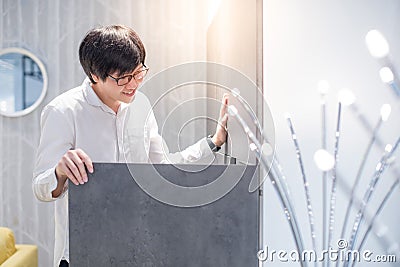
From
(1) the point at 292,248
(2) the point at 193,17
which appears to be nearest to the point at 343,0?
(1) the point at 292,248

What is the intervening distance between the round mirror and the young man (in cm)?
Result: 188

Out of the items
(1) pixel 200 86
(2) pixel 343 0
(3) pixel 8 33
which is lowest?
(1) pixel 200 86

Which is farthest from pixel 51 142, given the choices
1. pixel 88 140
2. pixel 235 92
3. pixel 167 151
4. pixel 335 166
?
pixel 335 166

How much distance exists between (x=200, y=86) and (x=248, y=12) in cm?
67

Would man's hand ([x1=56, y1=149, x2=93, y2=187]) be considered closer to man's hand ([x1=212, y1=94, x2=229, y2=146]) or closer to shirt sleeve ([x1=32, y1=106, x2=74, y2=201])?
shirt sleeve ([x1=32, y1=106, x2=74, y2=201])

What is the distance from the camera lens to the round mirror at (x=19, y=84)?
3.06 m

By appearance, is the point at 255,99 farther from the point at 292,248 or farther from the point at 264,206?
the point at 292,248

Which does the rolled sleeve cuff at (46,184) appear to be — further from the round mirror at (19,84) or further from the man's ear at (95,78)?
the round mirror at (19,84)

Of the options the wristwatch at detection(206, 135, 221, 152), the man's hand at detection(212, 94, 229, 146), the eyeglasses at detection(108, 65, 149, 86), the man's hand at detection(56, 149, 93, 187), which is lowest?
the man's hand at detection(56, 149, 93, 187)

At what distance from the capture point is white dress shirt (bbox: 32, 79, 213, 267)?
103 cm

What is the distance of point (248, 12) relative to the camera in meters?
1.61

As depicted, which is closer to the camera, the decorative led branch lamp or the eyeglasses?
the decorative led branch lamp

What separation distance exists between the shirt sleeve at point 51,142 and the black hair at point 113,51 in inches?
6.0

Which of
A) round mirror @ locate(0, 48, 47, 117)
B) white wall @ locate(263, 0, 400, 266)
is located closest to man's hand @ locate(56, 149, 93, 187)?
white wall @ locate(263, 0, 400, 266)
